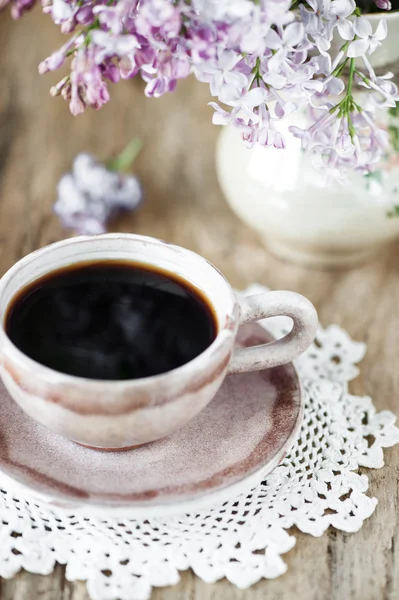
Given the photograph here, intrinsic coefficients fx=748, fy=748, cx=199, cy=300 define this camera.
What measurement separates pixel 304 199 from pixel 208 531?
449mm

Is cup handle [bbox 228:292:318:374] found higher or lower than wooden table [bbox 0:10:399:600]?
higher

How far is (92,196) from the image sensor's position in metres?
1.09

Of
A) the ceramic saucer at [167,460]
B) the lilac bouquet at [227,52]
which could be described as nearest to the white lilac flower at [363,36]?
the lilac bouquet at [227,52]

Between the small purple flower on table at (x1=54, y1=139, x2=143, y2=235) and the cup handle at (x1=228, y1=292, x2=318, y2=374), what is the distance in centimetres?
42

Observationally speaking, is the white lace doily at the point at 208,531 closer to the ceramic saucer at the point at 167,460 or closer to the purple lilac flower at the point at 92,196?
the ceramic saucer at the point at 167,460

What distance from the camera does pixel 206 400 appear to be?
25.8 inches

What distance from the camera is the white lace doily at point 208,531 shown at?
63 cm

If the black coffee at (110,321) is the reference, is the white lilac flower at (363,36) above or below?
above

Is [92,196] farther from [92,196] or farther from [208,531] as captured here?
[208,531]

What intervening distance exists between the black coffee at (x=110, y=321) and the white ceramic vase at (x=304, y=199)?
0.88ft

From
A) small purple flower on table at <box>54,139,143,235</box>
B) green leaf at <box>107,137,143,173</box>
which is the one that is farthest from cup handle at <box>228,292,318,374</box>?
green leaf at <box>107,137,143,173</box>

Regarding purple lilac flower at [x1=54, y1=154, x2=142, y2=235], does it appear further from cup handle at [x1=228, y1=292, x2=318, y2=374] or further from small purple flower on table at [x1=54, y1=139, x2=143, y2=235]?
cup handle at [x1=228, y1=292, x2=318, y2=374]

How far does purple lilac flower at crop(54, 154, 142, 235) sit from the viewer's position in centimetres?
107

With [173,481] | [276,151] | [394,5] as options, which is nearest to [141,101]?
[276,151]
